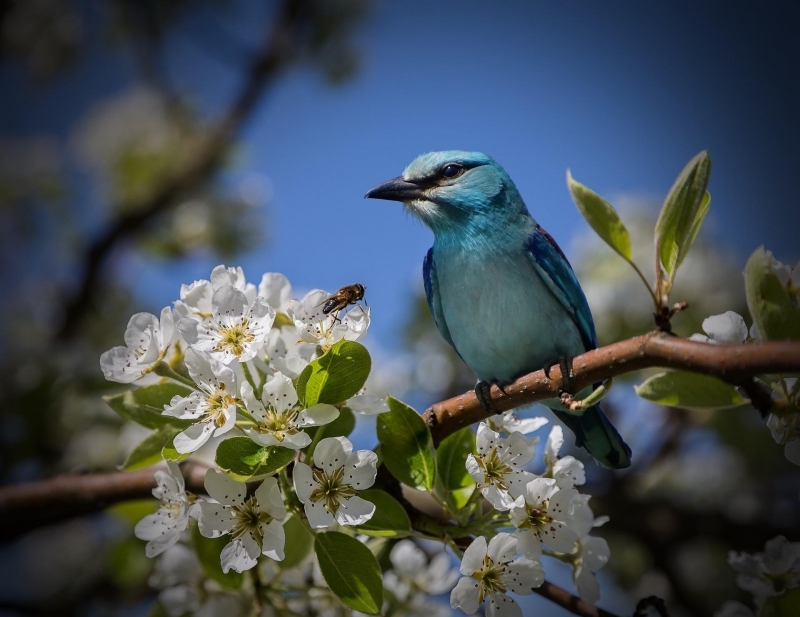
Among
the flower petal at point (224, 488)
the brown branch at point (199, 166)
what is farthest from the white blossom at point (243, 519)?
the brown branch at point (199, 166)

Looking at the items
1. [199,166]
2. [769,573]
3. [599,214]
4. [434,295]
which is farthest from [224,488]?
[199,166]

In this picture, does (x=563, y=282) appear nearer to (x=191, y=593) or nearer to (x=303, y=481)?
(x=303, y=481)

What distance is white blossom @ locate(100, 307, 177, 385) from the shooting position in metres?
1.76

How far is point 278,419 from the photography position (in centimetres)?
157

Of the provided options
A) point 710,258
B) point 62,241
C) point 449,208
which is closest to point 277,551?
point 449,208

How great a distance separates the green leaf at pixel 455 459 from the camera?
183cm

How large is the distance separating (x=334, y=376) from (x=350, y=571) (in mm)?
473

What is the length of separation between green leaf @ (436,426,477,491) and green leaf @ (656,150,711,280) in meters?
0.66

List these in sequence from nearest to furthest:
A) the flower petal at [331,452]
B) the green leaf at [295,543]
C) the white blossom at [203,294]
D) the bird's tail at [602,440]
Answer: the flower petal at [331,452], the white blossom at [203,294], the green leaf at [295,543], the bird's tail at [602,440]

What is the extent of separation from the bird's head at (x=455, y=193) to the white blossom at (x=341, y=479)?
1.41 metres

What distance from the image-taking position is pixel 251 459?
60.7 inches

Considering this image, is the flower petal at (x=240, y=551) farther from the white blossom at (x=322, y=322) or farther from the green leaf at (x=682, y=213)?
the green leaf at (x=682, y=213)

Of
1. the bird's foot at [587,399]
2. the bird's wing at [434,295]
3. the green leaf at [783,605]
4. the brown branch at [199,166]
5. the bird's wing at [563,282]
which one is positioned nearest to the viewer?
the bird's foot at [587,399]

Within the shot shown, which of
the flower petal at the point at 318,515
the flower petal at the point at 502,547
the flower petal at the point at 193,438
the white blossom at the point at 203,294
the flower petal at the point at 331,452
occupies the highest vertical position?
the white blossom at the point at 203,294
